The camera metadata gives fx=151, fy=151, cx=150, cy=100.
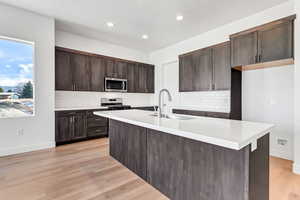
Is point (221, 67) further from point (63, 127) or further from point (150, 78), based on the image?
point (63, 127)

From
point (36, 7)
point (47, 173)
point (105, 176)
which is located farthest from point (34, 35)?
point (105, 176)

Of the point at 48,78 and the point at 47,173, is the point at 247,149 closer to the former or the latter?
the point at 47,173

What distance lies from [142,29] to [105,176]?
349cm

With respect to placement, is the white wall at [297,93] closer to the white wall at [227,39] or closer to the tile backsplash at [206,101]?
the white wall at [227,39]

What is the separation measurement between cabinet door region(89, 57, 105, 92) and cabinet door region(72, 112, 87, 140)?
864 mm

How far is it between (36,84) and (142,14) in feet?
9.04

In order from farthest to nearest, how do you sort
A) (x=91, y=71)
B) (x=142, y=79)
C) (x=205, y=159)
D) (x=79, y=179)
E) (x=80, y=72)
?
1. (x=142, y=79)
2. (x=91, y=71)
3. (x=80, y=72)
4. (x=79, y=179)
5. (x=205, y=159)

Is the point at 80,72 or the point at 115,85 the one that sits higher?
the point at 80,72

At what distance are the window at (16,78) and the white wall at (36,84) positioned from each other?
14 cm

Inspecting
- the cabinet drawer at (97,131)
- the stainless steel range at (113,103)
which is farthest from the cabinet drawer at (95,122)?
the stainless steel range at (113,103)

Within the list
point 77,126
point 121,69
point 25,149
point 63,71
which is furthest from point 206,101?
point 25,149

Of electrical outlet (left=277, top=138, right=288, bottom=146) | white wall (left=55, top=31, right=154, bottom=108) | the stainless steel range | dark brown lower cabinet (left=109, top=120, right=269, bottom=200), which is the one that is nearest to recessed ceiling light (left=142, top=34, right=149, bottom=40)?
white wall (left=55, top=31, right=154, bottom=108)

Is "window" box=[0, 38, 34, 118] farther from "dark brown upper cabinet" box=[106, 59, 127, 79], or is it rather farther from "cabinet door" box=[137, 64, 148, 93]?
"cabinet door" box=[137, 64, 148, 93]

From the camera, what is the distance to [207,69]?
3.70 meters
